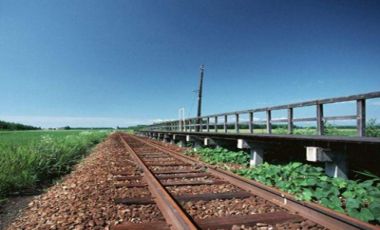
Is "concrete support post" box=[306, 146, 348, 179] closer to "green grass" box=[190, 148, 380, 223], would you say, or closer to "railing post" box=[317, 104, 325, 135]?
"green grass" box=[190, 148, 380, 223]

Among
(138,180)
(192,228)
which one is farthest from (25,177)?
(192,228)

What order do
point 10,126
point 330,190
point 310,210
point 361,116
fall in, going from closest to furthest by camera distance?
point 310,210 < point 330,190 < point 361,116 < point 10,126

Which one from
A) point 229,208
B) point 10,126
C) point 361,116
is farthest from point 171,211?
point 10,126

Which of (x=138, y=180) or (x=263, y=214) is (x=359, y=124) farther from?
(x=138, y=180)

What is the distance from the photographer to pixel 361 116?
6207 millimetres

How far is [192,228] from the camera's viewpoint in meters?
3.46

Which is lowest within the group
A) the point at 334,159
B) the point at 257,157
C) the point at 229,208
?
the point at 229,208

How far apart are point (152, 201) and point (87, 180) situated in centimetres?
287

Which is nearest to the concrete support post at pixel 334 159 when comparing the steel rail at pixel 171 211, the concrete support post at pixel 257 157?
the concrete support post at pixel 257 157

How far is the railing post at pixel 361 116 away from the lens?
618cm

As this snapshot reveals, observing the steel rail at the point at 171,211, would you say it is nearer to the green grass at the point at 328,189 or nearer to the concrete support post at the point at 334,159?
the green grass at the point at 328,189

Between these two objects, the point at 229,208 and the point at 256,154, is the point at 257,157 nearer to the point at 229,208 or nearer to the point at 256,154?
the point at 256,154

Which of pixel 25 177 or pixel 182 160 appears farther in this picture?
pixel 182 160

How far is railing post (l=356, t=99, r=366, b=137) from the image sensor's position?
6.18m
